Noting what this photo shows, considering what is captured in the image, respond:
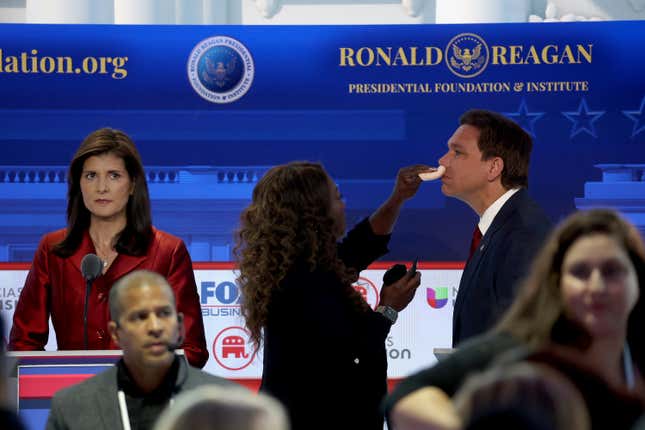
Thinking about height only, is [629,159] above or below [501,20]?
below

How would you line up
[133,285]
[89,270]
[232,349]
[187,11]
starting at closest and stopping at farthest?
[133,285] → [89,270] → [232,349] → [187,11]

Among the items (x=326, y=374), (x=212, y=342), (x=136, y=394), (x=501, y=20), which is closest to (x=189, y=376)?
(x=136, y=394)

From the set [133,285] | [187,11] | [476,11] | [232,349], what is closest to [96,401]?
[133,285]

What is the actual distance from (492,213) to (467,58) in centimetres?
140

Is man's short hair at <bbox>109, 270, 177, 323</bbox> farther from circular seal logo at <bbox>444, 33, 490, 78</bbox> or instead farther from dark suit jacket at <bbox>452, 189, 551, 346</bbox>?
circular seal logo at <bbox>444, 33, 490, 78</bbox>

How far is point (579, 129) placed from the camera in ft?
18.1

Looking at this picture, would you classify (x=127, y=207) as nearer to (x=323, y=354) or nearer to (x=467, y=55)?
(x=323, y=354)

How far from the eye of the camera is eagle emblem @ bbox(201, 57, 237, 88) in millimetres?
5551

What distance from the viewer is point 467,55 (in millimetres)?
5582

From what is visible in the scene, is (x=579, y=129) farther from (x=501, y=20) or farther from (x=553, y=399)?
(x=553, y=399)

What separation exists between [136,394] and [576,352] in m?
1.52

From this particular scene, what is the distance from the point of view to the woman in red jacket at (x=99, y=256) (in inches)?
166

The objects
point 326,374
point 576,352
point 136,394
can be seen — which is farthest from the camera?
point 326,374

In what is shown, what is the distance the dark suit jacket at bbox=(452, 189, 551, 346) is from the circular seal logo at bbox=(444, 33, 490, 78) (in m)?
1.53
